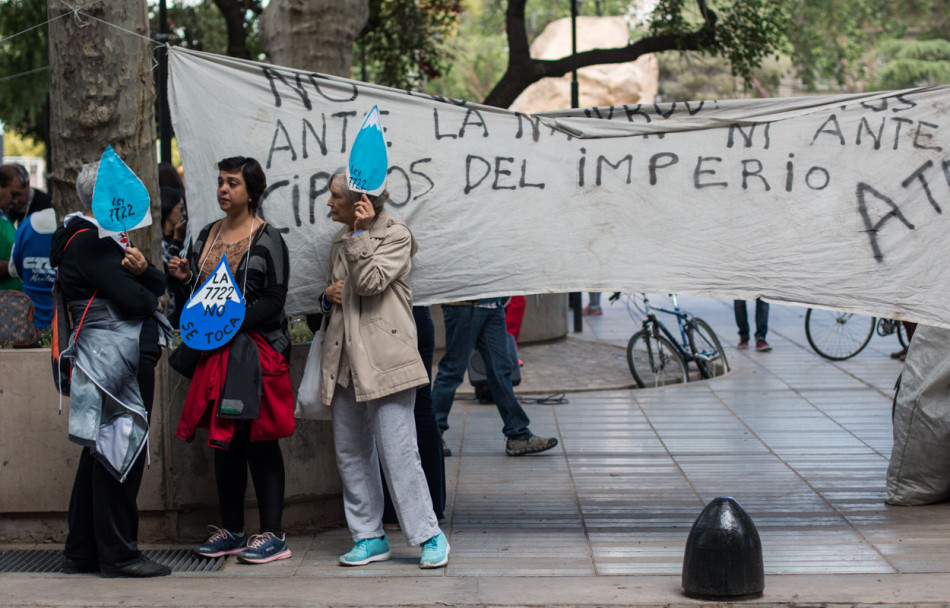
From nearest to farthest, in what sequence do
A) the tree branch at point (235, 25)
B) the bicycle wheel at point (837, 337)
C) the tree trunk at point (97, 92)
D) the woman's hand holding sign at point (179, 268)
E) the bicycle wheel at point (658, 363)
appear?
1. the woman's hand holding sign at point (179, 268)
2. the tree trunk at point (97, 92)
3. the bicycle wheel at point (658, 363)
4. the bicycle wheel at point (837, 337)
5. the tree branch at point (235, 25)

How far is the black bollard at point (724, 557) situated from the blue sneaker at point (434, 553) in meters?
1.11

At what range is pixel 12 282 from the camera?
6.67 meters

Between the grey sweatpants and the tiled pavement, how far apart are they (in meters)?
0.22

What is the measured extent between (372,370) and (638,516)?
1.83m

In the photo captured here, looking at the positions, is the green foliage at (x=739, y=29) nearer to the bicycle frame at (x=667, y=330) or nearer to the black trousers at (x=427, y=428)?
the bicycle frame at (x=667, y=330)

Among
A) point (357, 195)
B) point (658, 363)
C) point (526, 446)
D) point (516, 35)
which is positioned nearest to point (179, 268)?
point (357, 195)

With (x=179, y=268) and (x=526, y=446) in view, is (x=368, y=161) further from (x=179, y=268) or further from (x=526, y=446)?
(x=526, y=446)

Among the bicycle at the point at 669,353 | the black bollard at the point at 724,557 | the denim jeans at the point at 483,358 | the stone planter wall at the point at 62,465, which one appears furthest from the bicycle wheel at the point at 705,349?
the black bollard at the point at 724,557

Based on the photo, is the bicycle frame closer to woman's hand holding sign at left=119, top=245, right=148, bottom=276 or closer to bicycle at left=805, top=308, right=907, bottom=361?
bicycle at left=805, top=308, right=907, bottom=361

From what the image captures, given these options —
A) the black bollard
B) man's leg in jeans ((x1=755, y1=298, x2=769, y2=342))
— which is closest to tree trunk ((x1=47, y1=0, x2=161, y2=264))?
the black bollard

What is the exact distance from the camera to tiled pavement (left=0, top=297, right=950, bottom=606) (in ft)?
14.5

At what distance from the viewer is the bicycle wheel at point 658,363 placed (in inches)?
397

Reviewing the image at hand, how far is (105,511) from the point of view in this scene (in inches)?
181

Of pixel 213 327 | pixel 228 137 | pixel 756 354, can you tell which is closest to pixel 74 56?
pixel 228 137
